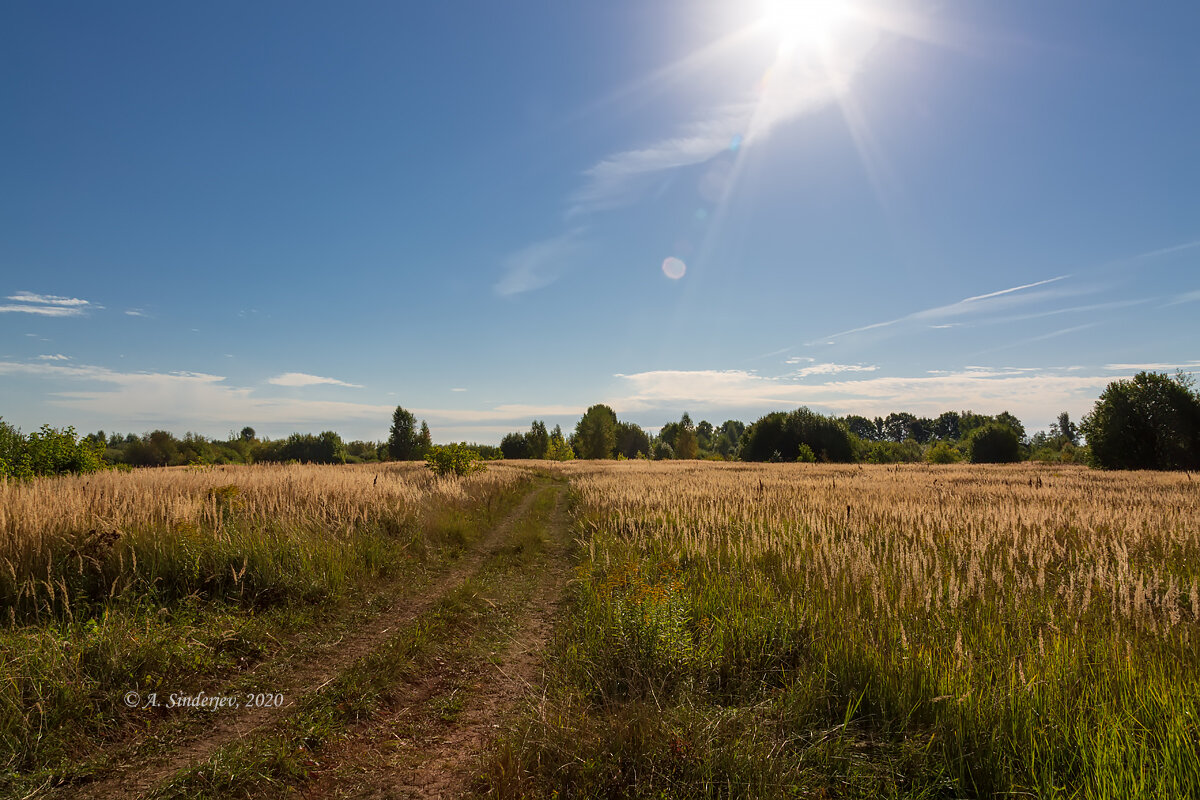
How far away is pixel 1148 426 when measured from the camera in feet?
140

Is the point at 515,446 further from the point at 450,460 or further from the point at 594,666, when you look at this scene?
the point at 594,666

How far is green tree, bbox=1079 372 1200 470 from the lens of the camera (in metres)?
41.7

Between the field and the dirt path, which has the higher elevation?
the field

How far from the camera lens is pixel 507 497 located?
21.9 metres

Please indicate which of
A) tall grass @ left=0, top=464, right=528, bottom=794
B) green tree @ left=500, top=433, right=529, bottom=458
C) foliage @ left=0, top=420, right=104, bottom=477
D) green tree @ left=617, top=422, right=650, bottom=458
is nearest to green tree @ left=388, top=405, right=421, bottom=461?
green tree @ left=500, top=433, right=529, bottom=458

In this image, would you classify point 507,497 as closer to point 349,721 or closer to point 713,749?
point 349,721

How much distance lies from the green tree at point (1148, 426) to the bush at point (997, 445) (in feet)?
129

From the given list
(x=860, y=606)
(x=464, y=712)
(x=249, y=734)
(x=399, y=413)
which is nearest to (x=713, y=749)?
(x=464, y=712)

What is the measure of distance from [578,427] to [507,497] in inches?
3264

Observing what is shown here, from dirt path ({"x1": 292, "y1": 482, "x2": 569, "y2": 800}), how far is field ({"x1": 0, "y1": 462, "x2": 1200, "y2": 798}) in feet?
0.10

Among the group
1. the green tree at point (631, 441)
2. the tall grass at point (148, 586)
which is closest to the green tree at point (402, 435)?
the green tree at point (631, 441)

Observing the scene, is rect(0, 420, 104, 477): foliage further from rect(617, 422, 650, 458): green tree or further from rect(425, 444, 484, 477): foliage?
rect(617, 422, 650, 458): green tree

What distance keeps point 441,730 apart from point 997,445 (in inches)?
4093

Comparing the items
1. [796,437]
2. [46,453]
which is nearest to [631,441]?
[796,437]
